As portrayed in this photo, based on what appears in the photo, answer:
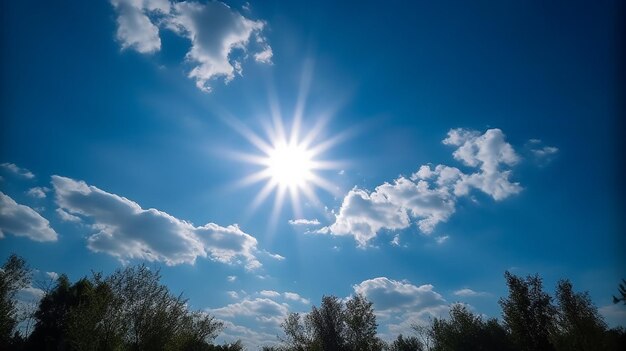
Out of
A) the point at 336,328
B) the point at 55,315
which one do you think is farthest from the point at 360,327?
the point at 55,315

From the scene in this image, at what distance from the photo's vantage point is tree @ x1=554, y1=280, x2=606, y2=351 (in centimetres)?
2861

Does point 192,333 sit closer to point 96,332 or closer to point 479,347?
point 96,332

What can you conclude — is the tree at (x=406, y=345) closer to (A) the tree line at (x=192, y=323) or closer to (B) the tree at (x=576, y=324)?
(A) the tree line at (x=192, y=323)

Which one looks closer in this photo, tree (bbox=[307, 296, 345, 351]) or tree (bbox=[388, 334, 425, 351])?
tree (bbox=[307, 296, 345, 351])

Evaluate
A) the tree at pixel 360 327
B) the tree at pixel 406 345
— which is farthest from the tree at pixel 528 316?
the tree at pixel 406 345

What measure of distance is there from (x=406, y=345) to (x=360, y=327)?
38050 mm

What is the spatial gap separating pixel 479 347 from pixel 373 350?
67.9 ft

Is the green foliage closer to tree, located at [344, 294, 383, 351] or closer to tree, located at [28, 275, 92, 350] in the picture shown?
tree, located at [344, 294, 383, 351]

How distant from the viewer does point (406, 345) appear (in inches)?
3265

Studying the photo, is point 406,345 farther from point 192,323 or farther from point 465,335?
point 192,323

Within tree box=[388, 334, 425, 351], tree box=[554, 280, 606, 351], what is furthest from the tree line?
tree box=[388, 334, 425, 351]

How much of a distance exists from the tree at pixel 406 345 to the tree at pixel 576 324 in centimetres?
5391

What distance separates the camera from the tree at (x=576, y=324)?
2861 centimetres

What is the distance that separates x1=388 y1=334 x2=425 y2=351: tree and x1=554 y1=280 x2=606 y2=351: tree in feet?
177
